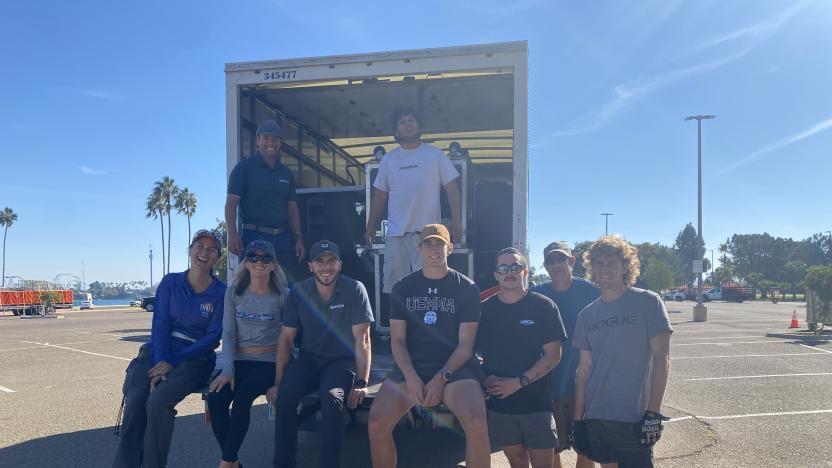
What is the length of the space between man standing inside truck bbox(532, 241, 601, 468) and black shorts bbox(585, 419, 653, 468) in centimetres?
63

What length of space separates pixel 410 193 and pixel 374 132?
A: 3538mm

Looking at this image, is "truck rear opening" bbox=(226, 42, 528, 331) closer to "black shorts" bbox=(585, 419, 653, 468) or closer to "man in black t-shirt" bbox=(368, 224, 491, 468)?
"man in black t-shirt" bbox=(368, 224, 491, 468)

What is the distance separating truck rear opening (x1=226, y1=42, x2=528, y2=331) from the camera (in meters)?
4.40

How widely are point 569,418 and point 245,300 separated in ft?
7.38

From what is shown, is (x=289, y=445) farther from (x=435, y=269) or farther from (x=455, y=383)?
(x=435, y=269)

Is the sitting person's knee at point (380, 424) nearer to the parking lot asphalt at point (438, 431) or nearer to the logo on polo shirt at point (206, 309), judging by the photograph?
the parking lot asphalt at point (438, 431)

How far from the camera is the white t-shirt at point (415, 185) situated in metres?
4.16

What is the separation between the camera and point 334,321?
3.58m

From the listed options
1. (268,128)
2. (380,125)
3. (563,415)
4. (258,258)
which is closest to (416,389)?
(563,415)

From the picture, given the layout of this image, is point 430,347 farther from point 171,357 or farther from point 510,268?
point 171,357

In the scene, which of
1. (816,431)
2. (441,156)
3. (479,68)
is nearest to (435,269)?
(441,156)

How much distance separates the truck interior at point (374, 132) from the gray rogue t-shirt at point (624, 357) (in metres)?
1.77

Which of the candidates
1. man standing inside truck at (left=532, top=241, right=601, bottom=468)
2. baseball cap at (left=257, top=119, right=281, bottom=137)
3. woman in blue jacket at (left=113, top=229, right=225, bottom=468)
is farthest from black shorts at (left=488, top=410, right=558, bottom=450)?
baseball cap at (left=257, top=119, right=281, bottom=137)

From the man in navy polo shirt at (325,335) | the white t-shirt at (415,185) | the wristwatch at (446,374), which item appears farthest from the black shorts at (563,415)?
the white t-shirt at (415,185)
